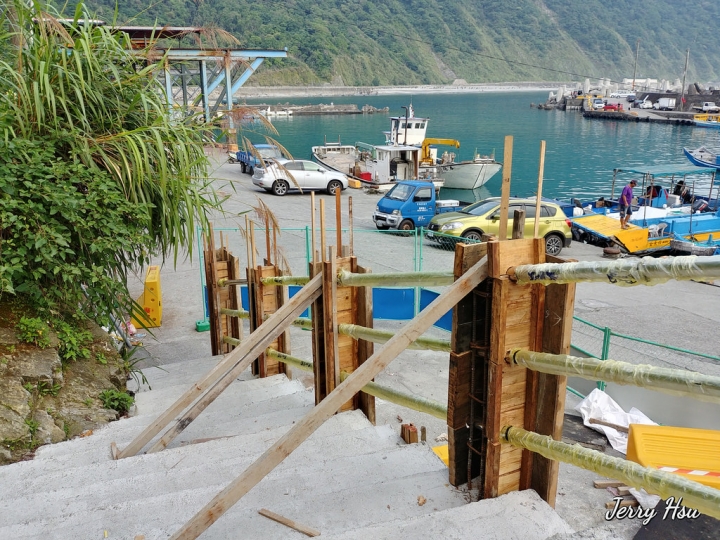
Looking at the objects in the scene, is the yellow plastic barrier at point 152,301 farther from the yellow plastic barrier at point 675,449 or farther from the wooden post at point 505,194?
the wooden post at point 505,194

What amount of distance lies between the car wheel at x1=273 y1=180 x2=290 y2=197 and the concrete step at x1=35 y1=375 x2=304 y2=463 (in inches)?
821

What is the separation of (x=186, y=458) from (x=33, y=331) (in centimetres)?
214

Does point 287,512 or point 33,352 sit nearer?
point 287,512

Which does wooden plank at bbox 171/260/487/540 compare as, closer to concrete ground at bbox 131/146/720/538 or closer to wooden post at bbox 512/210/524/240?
wooden post at bbox 512/210/524/240

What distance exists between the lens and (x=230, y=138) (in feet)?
23.2

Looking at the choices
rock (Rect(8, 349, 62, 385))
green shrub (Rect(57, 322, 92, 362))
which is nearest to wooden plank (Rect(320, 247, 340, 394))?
rock (Rect(8, 349, 62, 385))

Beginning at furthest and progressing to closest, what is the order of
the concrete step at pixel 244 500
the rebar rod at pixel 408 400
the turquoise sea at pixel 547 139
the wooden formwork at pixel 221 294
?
the turquoise sea at pixel 547 139
the wooden formwork at pixel 221 294
the rebar rod at pixel 408 400
the concrete step at pixel 244 500

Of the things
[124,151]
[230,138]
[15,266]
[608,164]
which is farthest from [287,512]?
[608,164]

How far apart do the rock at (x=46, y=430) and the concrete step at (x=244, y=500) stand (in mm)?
1274

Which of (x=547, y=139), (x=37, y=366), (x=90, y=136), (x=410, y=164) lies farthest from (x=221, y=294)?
(x=547, y=139)

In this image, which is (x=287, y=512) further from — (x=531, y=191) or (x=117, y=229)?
(x=531, y=191)

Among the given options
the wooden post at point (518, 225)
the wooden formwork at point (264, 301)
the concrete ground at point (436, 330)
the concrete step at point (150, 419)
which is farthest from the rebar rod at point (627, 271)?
the wooden formwork at point (264, 301)

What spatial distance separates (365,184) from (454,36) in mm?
180662

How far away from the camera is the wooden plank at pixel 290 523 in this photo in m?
2.71
